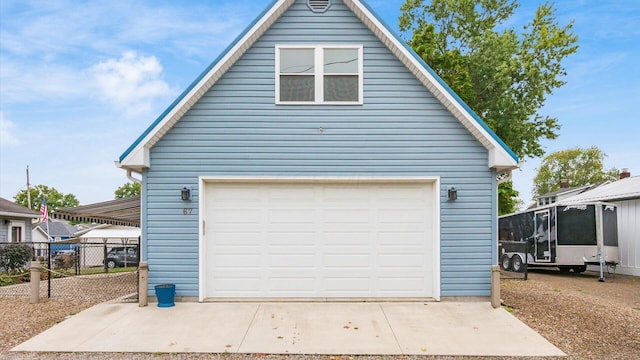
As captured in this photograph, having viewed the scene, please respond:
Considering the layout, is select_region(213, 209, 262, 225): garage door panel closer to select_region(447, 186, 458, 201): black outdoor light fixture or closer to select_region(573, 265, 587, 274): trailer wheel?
select_region(447, 186, 458, 201): black outdoor light fixture

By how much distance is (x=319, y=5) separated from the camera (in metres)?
8.48

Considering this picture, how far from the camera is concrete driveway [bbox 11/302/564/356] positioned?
232 inches

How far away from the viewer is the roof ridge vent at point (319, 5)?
27.8ft

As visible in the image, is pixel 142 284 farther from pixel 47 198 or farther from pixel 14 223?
pixel 47 198

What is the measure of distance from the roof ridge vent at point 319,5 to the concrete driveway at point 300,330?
5.79m

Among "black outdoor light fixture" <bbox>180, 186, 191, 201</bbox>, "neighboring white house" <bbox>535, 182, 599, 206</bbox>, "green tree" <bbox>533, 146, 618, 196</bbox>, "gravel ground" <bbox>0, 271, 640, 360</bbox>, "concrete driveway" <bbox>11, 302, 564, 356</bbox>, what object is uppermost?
"green tree" <bbox>533, 146, 618, 196</bbox>

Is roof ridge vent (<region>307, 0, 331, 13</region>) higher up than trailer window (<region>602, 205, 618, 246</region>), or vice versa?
roof ridge vent (<region>307, 0, 331, 13</region>)

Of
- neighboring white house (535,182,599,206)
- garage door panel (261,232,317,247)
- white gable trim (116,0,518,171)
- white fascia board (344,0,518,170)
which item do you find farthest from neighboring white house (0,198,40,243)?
neighboring white house (535,182,599,206)

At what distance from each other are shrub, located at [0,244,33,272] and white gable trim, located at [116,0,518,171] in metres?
9.70

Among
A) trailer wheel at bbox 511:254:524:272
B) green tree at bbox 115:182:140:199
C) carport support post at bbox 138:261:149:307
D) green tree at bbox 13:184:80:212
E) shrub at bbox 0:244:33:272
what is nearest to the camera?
carport support post at bbox 138:261:149:307

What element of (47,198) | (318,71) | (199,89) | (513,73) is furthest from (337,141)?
(47,198)

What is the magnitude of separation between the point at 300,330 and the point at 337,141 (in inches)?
145

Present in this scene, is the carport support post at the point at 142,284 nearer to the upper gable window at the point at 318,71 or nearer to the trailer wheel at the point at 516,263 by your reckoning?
the upper gable window at the point at 318,71

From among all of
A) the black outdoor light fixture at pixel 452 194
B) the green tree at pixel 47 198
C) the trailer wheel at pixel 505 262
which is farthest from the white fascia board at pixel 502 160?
the green tree at pixel 47 198
